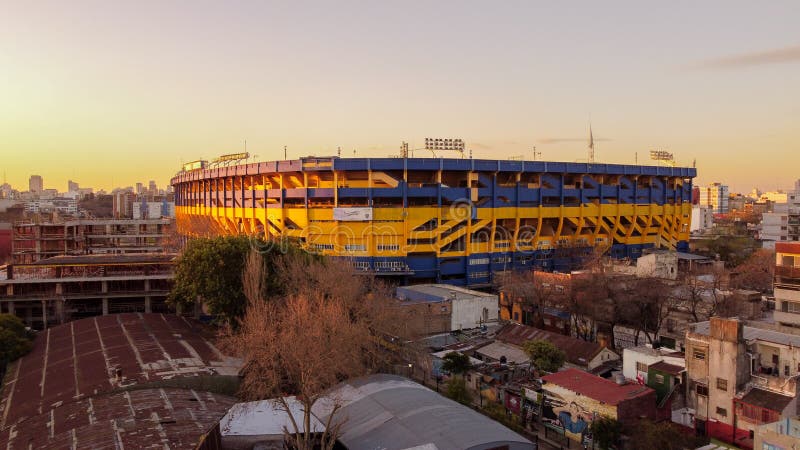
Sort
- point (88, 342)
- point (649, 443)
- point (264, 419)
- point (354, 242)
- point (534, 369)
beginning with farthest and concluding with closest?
point (354, 242) → point (88, 342) → point (534, 369) → point (264, 419) → point (649, 443)

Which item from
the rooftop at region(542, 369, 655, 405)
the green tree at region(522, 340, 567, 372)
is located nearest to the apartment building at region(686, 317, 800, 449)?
the rooftop at region(542, 369, 655, 405)

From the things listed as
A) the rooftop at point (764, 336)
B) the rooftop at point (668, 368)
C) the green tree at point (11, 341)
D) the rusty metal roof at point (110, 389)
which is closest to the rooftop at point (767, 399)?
the rooftop at point (668, 368)

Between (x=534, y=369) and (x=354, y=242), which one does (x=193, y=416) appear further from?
(x=354, y=242)

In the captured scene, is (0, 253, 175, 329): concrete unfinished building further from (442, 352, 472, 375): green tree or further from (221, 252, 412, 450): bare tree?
(442, 352, 472, 375): green tree

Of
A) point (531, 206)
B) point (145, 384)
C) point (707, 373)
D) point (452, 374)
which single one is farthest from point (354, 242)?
point (707, 373)

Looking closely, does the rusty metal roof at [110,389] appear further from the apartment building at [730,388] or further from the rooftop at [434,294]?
Answer: the apartment building at [730,388]

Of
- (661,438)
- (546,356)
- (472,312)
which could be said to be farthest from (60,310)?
(661,438)

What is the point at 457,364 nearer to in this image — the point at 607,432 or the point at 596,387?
the point at 596,387
